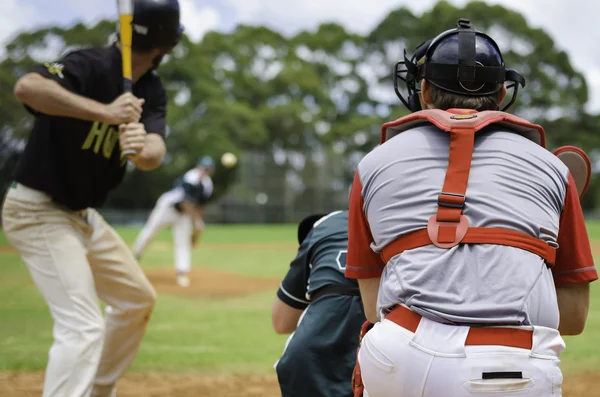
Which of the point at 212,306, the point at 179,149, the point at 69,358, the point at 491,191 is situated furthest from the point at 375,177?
the point at 179,149

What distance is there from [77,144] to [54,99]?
428 mm

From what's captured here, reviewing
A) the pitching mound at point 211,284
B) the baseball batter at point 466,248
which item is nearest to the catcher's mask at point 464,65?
the baseball batter at point 466,248

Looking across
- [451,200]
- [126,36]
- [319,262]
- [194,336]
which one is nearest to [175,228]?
[194,336]

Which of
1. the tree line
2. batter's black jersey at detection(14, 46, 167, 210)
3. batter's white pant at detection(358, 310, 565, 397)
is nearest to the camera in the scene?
batter's white pant at detection(358, 310, 565, 397)

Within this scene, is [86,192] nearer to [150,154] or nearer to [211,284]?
[150,154]

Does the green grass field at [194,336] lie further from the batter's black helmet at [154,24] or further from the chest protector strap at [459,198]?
the chest protector strap at [459,198]

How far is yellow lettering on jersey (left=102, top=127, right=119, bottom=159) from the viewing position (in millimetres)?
4168

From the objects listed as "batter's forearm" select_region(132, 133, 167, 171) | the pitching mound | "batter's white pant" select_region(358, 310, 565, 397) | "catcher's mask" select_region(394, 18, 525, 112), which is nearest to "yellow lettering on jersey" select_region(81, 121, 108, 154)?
"batter's forearm" select_region(132, 133, 167, 171)

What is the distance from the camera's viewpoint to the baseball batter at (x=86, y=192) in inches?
147

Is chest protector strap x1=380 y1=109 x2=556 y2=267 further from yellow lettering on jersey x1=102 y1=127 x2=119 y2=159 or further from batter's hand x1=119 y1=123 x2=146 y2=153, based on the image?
yellow lettering on jersey x1=102 y1=127 x2=119 y2=159

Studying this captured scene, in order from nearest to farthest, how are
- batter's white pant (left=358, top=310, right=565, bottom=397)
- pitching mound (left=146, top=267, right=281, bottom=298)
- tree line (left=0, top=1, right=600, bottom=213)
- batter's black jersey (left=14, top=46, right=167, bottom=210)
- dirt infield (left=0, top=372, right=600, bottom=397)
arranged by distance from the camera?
batter's white pant (left=358, top=310, right=565, bottom=397)
batter's black jersey (left=14, top=46, right=167, bottom=210)
dirt infield (left=0, top=372, right=600, bottom=397)
pitching mound (left=146, top=267, right=281, bottom=298)
tree line (left=0, top=1, right=600, bottom=213)

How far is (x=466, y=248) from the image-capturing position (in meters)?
2.11

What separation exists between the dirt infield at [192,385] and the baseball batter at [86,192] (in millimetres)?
838

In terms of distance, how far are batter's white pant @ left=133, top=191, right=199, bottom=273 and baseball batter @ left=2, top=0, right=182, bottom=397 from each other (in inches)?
318
